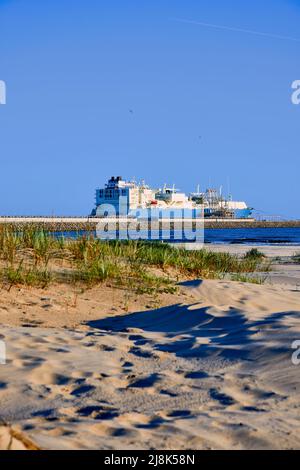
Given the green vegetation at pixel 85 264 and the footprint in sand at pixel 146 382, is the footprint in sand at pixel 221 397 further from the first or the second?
the green vegetation at pixel 85 264

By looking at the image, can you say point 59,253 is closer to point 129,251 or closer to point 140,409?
point 129,251

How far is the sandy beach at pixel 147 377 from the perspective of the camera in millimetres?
3600

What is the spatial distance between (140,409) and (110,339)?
2341mm

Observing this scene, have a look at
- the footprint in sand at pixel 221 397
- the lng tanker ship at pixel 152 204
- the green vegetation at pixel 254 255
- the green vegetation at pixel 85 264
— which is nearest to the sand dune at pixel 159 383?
the footprint in sand at pixel 221 397

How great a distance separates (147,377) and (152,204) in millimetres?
101438

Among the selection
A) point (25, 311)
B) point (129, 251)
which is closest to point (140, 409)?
point (25, 311)

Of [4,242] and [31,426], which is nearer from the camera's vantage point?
[31,426]

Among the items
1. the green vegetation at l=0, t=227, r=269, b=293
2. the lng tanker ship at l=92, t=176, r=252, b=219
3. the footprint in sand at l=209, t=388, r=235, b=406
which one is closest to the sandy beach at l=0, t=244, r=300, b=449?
the footprint in sand at l=209, t=388, r=235, b=406

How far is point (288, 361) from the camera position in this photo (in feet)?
17.2

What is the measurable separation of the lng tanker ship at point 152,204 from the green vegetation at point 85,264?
298 ft

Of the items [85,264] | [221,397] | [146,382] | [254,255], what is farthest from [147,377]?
[254,255]

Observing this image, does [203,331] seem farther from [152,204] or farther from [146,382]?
[152,204]

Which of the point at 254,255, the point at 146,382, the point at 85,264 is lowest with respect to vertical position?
the point at 254,255

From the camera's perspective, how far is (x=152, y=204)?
106m
